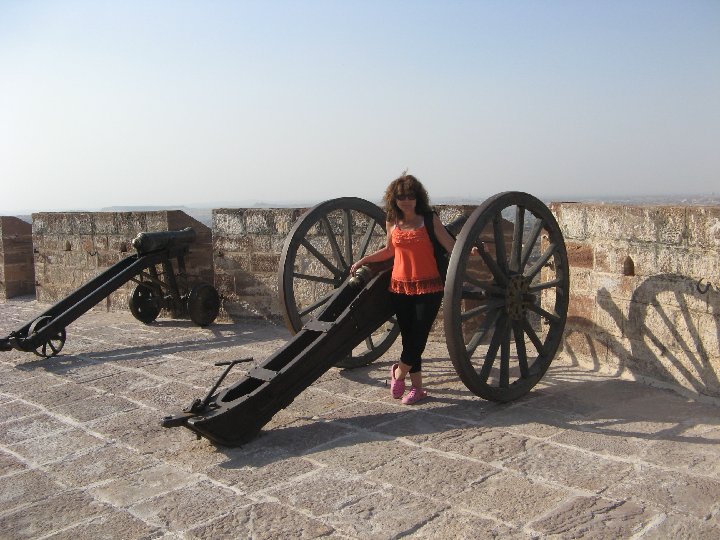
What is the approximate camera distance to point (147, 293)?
25.8 feet

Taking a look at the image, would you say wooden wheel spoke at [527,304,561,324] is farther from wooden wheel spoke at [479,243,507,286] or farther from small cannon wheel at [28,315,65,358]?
small cannon wheel at [28,315,65,358]

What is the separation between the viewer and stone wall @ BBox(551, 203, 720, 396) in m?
4.24

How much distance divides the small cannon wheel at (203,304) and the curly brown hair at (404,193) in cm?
355

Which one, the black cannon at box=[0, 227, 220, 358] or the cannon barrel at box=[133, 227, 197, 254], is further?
the cannon barrel at box=[133, 227, 197, 254]

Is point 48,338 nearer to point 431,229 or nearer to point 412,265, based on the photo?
point 412,265

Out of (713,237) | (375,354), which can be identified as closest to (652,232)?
(713,237)

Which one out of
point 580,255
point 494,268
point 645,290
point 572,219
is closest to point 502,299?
point 494,268

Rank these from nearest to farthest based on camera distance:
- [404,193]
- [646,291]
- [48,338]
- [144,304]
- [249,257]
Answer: [404,193]
[646,291]
[48,338]
[249,257]
[144,304]

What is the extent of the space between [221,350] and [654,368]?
340 centimetres

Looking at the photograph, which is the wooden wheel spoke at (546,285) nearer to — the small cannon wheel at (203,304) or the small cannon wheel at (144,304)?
the small cannon wheel at (203,304)

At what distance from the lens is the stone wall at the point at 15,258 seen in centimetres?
1059

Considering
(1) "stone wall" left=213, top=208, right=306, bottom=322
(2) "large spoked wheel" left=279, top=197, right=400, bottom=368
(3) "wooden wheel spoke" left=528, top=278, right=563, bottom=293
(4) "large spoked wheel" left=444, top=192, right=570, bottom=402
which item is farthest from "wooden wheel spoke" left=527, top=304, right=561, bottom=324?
(1) "stone wall" left=213, top=208, right=306, bottom=322

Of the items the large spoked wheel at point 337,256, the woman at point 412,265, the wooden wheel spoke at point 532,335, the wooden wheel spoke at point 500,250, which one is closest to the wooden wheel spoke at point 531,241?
the wooden wheel spoke at point 500,250

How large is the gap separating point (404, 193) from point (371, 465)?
5.17ft
